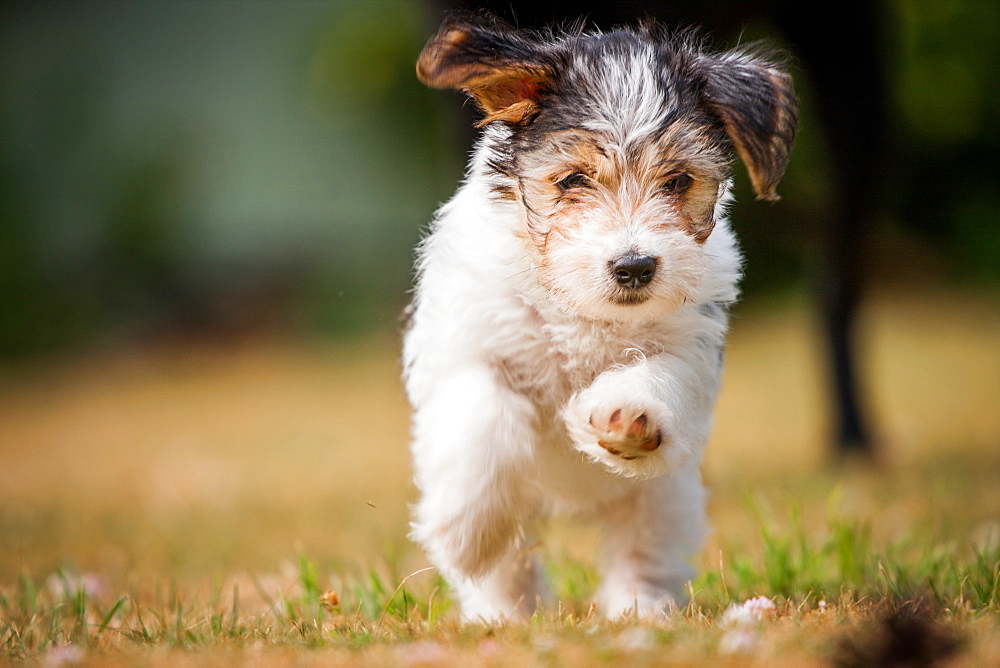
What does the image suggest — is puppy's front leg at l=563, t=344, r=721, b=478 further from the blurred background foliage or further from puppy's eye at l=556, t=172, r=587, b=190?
the blurred background foliage

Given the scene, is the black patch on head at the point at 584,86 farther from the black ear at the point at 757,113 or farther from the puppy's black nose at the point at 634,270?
the puppy's black nose at the point at 634,270

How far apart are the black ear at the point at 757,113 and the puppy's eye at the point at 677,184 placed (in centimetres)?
25

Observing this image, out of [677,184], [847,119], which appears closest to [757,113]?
[677,184]

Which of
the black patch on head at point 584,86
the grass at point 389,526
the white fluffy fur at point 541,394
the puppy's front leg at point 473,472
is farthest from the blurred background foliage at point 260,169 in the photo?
the puppy's front leg at point 473,472

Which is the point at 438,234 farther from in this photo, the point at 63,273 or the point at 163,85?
the point at 163,85

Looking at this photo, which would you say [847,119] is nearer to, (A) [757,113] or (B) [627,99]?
(A) [757,113]

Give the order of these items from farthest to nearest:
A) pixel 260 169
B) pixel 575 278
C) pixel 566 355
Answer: pixel 260 169
pixel 566 355
pixel 575 278

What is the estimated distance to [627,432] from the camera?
2510mm

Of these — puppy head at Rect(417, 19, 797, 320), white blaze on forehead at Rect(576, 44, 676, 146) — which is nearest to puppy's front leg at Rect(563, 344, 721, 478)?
puppy head at Rect(417, 19, 797, 320)

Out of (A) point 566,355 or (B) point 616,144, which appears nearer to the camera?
(B) point 616,144

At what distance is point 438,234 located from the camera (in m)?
3.17

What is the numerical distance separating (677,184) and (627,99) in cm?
28

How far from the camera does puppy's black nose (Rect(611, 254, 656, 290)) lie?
2551 mm

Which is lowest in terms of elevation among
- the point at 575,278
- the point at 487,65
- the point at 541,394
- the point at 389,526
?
the point at 389,526
